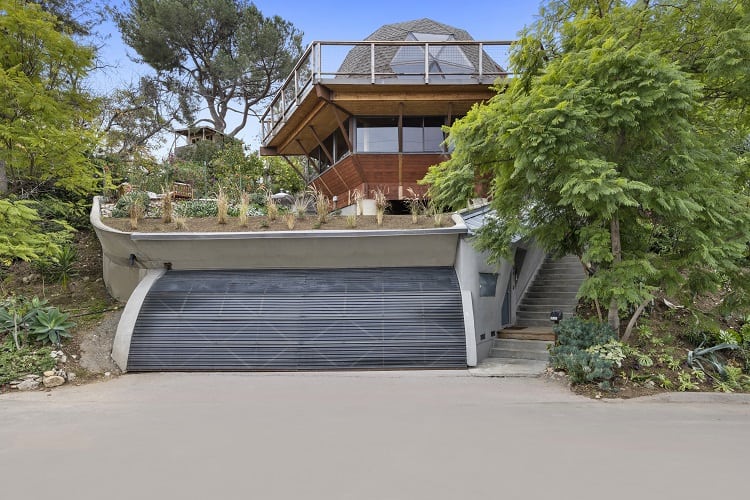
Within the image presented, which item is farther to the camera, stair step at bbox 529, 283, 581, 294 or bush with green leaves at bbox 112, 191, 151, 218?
stair step at bbox 529, 283, 581, 294

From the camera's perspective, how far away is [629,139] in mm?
6160

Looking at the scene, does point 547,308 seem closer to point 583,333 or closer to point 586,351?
point 583,333

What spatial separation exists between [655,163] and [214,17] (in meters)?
26.6

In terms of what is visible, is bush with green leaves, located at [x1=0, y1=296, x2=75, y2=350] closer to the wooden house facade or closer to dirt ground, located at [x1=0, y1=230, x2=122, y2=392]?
dirt ground, located at [x1=0, y1=230, x2=122, y2=392]

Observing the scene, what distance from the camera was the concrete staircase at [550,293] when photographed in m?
10.2

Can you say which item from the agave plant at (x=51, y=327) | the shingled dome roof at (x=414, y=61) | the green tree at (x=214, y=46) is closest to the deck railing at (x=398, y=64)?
the shingled dome roof at (x=414, y=61)

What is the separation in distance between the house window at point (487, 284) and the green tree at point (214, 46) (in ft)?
70.0

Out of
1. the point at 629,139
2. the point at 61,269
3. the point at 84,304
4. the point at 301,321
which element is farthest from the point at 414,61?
the point at 61,269

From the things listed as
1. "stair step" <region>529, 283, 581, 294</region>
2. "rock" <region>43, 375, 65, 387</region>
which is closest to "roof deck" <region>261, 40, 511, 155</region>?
"stair step" <region>529, 283, 581, 294</region>

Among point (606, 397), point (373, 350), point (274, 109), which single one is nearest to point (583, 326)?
point (606, 397)

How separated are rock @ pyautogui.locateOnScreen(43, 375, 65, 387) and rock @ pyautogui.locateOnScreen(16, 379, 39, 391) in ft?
0.36

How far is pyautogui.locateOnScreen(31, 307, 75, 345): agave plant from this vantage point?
284 inches

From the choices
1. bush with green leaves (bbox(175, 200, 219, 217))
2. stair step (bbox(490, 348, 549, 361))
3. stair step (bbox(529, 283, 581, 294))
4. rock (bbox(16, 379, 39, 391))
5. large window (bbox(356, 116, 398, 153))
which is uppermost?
large window (bbox(356, 116, 398, 153))

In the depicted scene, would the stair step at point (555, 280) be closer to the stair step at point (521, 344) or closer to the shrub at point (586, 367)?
the stair step at point (521, 344)
